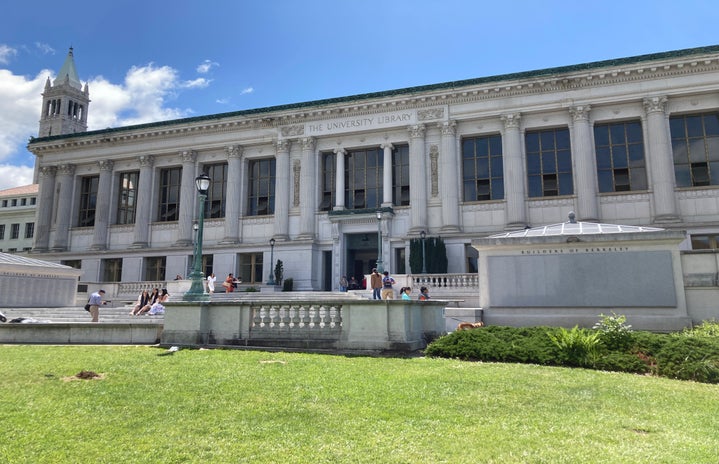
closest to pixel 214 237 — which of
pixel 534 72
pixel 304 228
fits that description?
pixel 304 228

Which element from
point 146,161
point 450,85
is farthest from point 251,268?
point 450,85

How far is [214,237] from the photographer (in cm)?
4078

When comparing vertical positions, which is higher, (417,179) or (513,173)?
(417,179)

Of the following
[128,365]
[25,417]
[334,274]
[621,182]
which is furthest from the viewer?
[334,274]

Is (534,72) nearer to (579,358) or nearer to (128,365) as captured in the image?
(579,358)

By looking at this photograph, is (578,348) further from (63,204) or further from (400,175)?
(63,204)

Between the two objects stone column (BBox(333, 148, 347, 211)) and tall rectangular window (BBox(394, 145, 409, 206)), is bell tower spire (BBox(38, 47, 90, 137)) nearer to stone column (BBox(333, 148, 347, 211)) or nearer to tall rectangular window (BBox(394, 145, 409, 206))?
stone column (BBox(333, 148, 347, 211))

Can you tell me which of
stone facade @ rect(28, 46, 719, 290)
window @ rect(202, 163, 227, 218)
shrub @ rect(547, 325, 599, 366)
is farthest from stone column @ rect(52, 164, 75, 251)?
shrub @ rect(547, 325, 599, 366)

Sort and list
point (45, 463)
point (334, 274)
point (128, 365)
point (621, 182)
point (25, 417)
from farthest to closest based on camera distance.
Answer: point (334, 274), point (621, 182), point (128, 365), point (25, 417), point (45, 463)

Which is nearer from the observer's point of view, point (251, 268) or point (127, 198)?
point (251, 268)

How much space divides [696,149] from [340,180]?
942 inches

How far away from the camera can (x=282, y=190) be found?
39.1 metres

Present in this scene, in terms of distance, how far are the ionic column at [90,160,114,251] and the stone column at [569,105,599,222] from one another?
126 ft

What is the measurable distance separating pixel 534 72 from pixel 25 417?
114 feet
